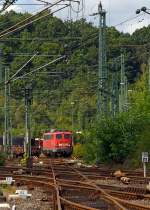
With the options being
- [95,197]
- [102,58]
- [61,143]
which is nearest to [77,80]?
[61,143]

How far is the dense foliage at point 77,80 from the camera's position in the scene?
133ft

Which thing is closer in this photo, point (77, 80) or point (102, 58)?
point (102, 58)

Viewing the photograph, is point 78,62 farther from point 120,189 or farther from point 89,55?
point 120,189

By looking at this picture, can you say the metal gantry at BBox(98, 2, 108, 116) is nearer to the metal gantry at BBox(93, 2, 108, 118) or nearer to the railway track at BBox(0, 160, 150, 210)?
the metal gantry at BBox(93, 2, 108, 118)

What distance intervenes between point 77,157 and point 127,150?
1920cm

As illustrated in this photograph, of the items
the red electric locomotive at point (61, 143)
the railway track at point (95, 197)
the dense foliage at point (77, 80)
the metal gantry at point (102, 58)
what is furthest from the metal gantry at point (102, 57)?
the red electric locomotive at point (61, 143)

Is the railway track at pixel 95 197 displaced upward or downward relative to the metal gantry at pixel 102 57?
downward

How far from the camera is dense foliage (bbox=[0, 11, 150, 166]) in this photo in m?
40.5

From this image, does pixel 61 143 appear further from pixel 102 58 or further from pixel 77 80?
pixel 102 58

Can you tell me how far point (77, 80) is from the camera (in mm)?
79625

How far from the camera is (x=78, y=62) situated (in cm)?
7206

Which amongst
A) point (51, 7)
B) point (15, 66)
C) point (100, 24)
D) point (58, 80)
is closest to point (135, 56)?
point (58, 80)

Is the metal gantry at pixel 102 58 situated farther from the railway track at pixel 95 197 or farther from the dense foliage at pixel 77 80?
the railway track at pixel 95 197

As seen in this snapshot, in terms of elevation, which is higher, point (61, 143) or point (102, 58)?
point (102, 58)
